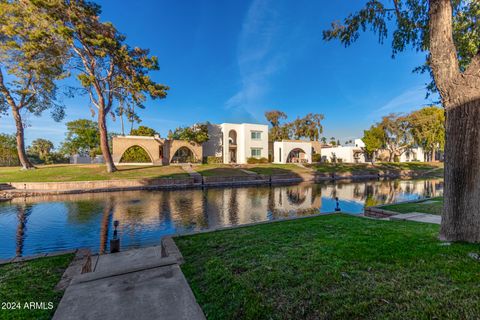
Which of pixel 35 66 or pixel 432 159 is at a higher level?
pixel 35 66

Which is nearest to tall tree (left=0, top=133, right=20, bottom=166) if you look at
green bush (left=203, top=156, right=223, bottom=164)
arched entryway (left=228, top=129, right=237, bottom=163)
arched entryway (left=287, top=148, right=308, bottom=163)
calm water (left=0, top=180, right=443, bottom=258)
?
calm water (left=0, top=180, right=443, bottom=258)

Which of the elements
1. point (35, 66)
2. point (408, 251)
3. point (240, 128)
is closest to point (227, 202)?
point (408, 251)

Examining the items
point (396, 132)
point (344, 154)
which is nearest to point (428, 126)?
point (396, 132)

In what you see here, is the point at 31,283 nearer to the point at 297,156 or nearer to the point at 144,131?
the point at 144,131

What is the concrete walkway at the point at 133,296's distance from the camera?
2727 millimetres

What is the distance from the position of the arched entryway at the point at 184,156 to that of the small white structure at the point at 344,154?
99.3 feet

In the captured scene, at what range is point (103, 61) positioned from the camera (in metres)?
22.7

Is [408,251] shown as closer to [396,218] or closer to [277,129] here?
[396,218]

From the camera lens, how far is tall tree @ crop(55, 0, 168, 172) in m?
19.2

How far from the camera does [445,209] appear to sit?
4316mm

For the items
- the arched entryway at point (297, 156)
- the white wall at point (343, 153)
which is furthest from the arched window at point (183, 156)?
the white wall at point (343, 153)

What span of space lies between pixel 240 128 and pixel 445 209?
3499cm

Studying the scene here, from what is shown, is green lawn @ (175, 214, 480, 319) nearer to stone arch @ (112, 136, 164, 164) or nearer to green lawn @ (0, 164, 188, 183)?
green lawn @ (0, 164, 188, 183)

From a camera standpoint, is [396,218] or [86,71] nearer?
[396,218]
